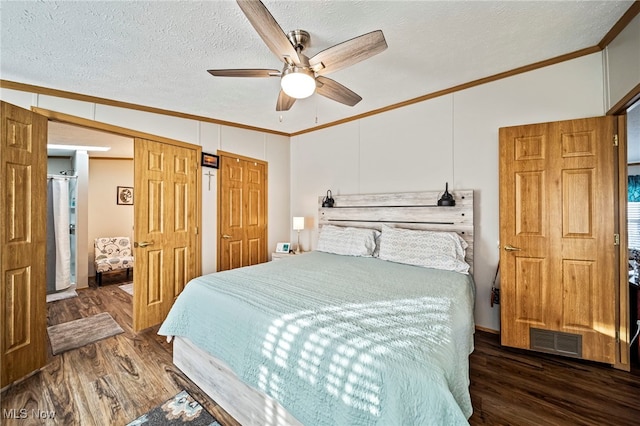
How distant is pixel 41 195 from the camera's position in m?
2.22

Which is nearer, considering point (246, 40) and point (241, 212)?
point (246, 40)

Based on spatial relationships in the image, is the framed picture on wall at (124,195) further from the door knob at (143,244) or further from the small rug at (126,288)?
the door knob at (143,244)

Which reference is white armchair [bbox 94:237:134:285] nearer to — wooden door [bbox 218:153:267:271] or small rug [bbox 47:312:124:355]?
small rug [bbox 47:312:124:355]

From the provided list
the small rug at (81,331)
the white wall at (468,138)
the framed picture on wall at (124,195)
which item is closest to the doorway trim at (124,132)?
the small rug at (81,331)

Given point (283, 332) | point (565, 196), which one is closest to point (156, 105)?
point (283, 332)

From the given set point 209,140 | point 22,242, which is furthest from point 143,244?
point 209,140

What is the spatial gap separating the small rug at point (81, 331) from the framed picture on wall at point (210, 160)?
221cm

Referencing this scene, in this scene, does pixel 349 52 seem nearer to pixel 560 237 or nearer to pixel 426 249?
pixel 426 249

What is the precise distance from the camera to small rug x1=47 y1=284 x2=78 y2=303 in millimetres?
3942

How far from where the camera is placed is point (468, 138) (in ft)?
9.38

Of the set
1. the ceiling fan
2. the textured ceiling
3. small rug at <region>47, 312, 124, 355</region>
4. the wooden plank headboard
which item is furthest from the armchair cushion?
the ceiling fan

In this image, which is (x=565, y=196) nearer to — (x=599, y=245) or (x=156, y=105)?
(x=599, y=245)

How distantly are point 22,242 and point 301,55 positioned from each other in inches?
104

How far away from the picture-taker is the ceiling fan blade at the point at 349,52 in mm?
1521
